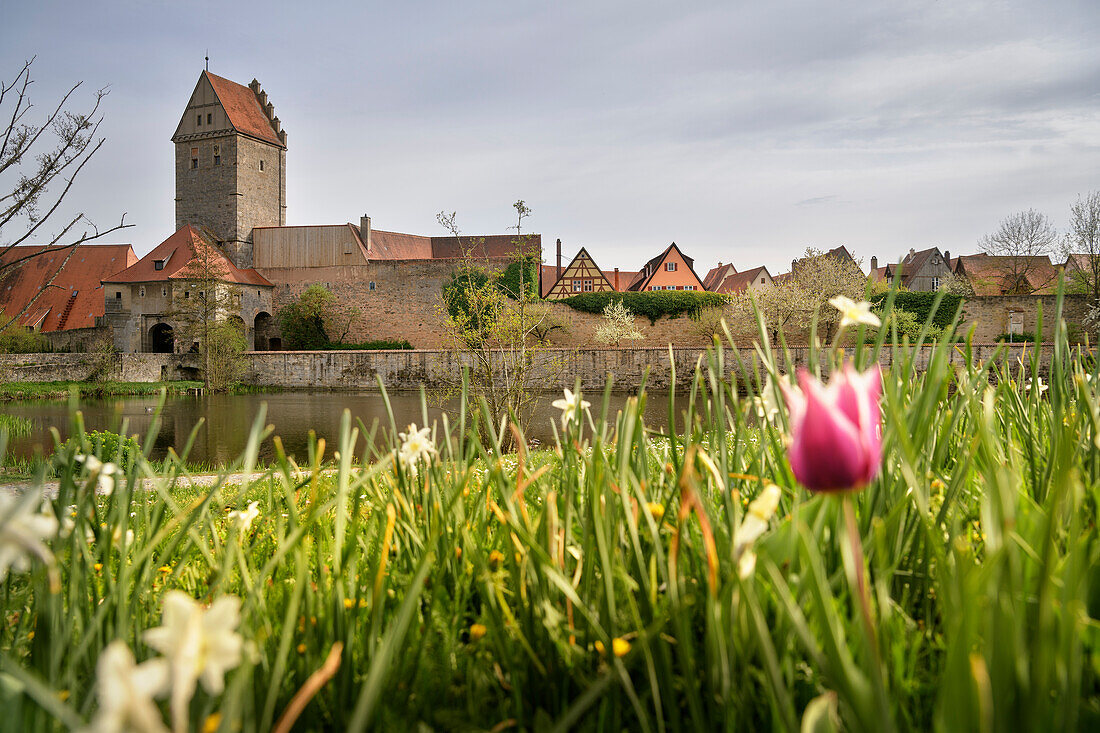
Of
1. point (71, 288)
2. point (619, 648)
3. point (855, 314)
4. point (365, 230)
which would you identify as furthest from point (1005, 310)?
point (71, 288)

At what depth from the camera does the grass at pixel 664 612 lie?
58cm

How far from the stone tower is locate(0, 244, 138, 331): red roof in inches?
276

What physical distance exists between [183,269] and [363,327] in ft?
33.5

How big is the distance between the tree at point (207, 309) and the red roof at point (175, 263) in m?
0.70

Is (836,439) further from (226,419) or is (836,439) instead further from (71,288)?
(71,288)

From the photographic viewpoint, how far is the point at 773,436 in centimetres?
125

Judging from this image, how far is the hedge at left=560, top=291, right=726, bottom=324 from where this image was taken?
38.2 meters

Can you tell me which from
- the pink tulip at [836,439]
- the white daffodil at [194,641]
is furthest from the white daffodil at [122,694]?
the pink tulip at [836,439]

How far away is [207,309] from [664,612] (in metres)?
33.5

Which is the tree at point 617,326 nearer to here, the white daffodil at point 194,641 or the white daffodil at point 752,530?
the white daffodil at point 752,530

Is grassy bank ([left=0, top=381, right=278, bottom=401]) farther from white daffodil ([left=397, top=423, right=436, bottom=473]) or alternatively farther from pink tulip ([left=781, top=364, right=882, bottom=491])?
pink tulip ([left=781, top=364, right=882, bottom=491])

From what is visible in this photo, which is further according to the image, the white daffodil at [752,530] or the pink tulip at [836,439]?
the white daffodil at [752,530]

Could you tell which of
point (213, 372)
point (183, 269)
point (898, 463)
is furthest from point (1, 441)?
point (183, 269)

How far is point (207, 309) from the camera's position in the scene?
30625mm
